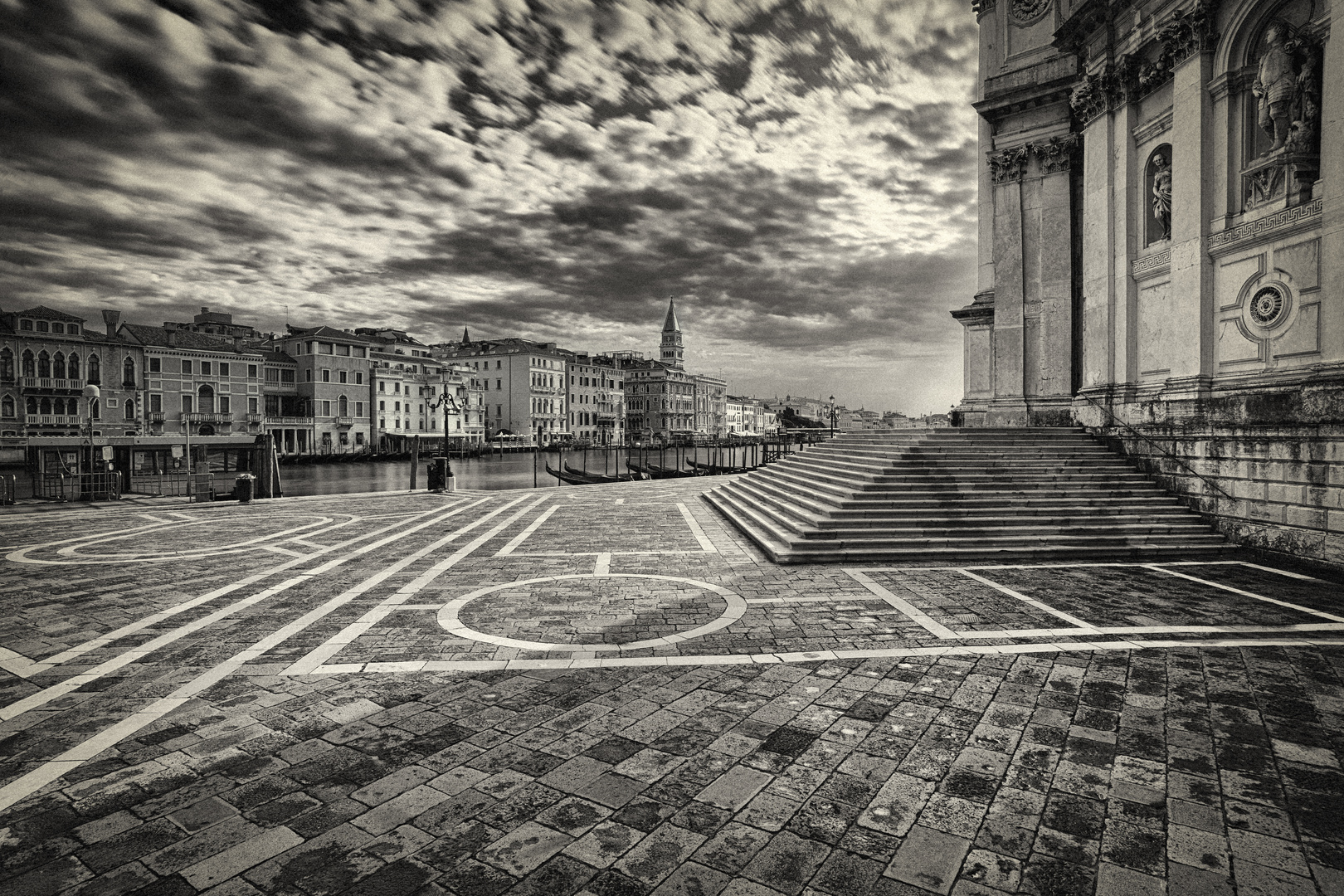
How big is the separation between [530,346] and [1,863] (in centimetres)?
10428

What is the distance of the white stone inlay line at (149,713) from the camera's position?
157 inches

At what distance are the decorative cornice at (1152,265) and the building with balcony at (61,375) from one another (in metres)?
65.5

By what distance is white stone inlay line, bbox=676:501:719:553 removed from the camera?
1278 cm

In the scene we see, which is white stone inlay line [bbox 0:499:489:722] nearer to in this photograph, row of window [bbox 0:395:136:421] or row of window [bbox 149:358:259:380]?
row of window [bbox 0:395:136:421]

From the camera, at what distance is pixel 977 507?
13.0m

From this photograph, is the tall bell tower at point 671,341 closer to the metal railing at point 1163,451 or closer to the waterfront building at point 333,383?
the waterfront building at point 333,383

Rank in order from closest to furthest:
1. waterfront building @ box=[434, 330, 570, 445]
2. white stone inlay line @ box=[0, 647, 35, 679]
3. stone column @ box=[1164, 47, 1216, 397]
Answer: white stone inlay line @ box=[0, 647, 35, 679], stone column @ box=[1164, 47, 1216, 397], waterfront building @ box=[434, 330, 570, 445]

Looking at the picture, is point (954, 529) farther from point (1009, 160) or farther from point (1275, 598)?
point (1009, 160)

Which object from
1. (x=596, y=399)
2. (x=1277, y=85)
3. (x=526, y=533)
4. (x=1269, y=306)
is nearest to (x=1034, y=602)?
(x=1269, y=306)

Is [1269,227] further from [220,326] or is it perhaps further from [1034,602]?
[220,326]

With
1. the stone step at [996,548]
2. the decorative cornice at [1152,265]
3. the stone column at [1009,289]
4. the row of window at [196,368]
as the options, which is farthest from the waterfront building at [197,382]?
the decorative cornice at [1152,265]

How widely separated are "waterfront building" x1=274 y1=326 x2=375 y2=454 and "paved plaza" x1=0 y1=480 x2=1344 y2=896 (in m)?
73.2

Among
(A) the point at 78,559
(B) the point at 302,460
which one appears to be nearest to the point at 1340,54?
(A) the point at 78,559

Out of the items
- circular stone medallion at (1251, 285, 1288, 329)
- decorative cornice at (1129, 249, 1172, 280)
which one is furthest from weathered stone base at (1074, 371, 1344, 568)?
decorative cornice at (1129, 249, 1172, 280)
